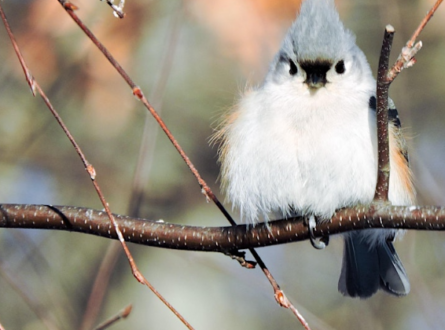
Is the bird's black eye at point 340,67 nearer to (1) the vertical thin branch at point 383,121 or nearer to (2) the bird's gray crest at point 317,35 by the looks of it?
(2) the bird's gray crest at point 317,35

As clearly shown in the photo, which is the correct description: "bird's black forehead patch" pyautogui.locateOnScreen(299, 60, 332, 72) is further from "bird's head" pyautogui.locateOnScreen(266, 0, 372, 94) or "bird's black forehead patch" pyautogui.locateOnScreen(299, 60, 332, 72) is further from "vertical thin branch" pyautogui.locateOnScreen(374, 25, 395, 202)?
"vertical thin branch" pyautogui.locateOnScreen(374, 25, 395, 202)

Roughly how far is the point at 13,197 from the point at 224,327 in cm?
172

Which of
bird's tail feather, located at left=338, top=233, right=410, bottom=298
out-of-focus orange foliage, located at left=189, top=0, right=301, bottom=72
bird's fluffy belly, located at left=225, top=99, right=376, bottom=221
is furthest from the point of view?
out-of-focus orange foliage, located at left=189, top=0, right=301, bottom=72

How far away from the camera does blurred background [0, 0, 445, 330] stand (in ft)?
13.1

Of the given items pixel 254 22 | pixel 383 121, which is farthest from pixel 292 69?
pixel 254 22

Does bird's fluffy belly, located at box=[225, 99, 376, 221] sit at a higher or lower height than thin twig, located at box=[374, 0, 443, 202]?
lower

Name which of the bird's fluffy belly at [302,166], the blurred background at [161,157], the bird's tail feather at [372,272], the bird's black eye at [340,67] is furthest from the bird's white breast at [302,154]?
the blurred background at [161,157]

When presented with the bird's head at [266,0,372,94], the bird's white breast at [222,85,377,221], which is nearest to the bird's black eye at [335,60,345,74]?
the bird's head at [266,0,372,94]

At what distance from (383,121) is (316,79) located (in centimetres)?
56

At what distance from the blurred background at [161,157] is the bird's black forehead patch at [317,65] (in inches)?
57.4

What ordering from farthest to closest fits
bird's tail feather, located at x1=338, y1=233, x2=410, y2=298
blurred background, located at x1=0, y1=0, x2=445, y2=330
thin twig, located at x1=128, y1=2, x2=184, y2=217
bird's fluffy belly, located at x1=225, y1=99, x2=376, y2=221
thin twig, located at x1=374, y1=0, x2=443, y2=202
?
blurred background, located at x1=0, y1=0, x2=445, y2=330, thin twig, located at x1=128, y1=2, x2=184, y2=217, bird's tail feather, located at x1=338, y1=233, x2=410, y2=298, bird's fluffy belly, located at x1=225, y1=99, x2=376, y2=221, thin twig, located at x1=374, y1=0, x2=443, y2=202

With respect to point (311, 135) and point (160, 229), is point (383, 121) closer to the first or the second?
point (311, 135)

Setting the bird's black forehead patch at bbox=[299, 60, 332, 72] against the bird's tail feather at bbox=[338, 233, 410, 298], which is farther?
the bird's tail feather at bbox=[338, 233, 410, 298]

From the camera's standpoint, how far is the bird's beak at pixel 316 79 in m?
2.34
